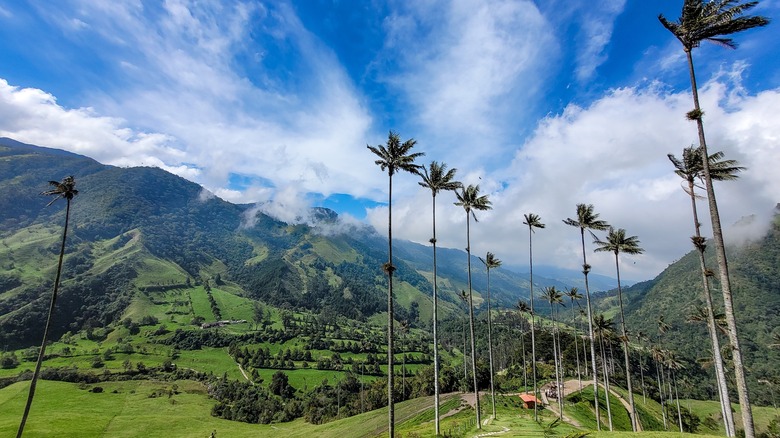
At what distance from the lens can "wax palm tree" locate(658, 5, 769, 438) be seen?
20.5 m

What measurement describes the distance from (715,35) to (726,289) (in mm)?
15870

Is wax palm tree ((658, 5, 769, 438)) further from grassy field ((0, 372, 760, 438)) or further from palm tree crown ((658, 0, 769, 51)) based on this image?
grassy field ((0, 372, 760, 438))

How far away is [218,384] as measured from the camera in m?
174

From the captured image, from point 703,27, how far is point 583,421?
63.4 meters

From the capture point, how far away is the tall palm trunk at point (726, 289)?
19.3 m

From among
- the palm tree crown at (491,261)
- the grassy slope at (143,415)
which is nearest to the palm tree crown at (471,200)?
the palm tree crown at (491,261)

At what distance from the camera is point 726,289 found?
21719 mm

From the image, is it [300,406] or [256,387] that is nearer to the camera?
[300,406]

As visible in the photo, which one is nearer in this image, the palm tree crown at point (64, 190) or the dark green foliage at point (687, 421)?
the palm tree crown at point (64, 190)

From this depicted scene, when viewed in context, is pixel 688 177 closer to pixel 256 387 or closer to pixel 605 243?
pixel 605 243

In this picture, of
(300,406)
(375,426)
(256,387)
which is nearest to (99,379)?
(256,387)

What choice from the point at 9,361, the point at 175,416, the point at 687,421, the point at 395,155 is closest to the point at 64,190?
the point at 395,155

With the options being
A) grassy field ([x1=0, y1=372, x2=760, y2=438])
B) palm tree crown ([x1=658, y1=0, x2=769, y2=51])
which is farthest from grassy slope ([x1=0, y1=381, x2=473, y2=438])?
palm tree crown ([x1=658, y1=0, x2=769, y2=51])

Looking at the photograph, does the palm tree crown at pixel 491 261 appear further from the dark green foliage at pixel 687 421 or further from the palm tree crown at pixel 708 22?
the dark green foliage at pixel 687 421
